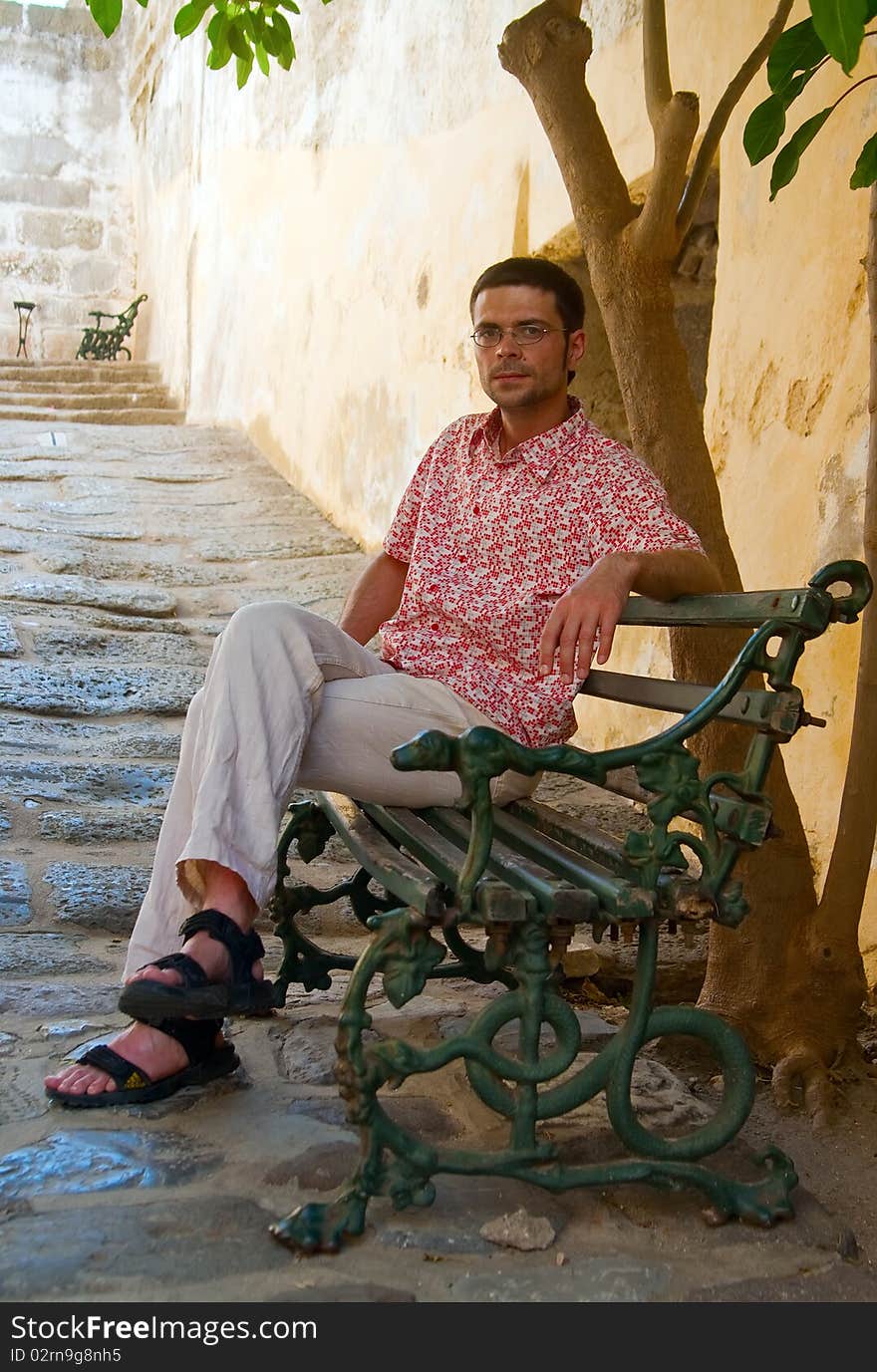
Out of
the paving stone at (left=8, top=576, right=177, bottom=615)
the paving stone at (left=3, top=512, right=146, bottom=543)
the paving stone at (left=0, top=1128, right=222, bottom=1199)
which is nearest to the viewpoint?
the paving stone at (left=0, top=1128, right=222, bottom=1199)

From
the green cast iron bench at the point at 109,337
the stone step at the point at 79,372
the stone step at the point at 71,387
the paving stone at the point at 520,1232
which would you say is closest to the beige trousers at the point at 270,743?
the paving stone at the point at 520,1232

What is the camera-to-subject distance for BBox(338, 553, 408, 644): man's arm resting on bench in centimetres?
269

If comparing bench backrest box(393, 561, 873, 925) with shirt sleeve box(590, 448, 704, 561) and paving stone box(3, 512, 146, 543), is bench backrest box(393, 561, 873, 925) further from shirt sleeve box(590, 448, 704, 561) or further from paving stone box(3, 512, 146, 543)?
paving stone box(3, 512, 146, 543)

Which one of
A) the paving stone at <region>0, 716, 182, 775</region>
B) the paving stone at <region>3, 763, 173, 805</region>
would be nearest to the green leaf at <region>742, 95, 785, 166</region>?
the paving stone at <region>3, 763, 173, 805</region>

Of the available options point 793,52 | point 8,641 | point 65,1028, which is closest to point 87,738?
point 8,641

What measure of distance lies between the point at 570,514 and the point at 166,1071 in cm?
109

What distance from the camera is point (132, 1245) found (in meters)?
1.60

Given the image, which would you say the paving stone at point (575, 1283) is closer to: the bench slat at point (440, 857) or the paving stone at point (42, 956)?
the bench slat at point (440, 857)

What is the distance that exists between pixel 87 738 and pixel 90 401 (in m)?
7.15

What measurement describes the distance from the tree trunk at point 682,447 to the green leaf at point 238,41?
547 millimetres

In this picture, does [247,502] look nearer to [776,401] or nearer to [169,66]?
[776,401]

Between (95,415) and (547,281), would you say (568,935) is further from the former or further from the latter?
(95,415)

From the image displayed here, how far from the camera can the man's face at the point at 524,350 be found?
94.3 inches

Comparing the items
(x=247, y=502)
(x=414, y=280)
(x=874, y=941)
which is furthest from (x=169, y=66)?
(x=874, y=941)
